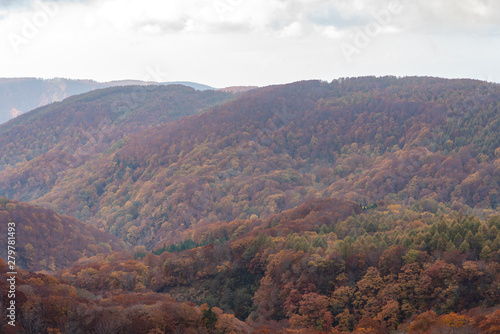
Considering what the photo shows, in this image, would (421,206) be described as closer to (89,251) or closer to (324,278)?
(324,278)

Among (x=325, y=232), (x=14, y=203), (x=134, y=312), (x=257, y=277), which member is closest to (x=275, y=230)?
(x=325, y=232)

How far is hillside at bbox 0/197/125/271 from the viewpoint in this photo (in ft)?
509

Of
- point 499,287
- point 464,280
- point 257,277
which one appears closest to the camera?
point 499,287

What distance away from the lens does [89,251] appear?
600 ft

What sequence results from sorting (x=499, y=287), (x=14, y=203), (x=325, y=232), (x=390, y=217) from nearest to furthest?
(x=499, y=287) → (x=325, y=232) → (x=390, y=217) → (x=14, y=203)

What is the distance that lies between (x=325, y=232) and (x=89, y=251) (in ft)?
329

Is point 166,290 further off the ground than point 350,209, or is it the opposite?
point 350,209

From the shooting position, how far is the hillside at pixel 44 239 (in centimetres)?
15500

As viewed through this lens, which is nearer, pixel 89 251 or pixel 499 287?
pixel 499 287

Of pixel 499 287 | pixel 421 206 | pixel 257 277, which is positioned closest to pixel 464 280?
pixel 499 287

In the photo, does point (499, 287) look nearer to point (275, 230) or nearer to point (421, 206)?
point (275, 230)

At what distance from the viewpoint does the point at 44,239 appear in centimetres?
16912

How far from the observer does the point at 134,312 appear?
6719 cm

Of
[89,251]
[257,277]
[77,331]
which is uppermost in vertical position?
Result: [77,331]
